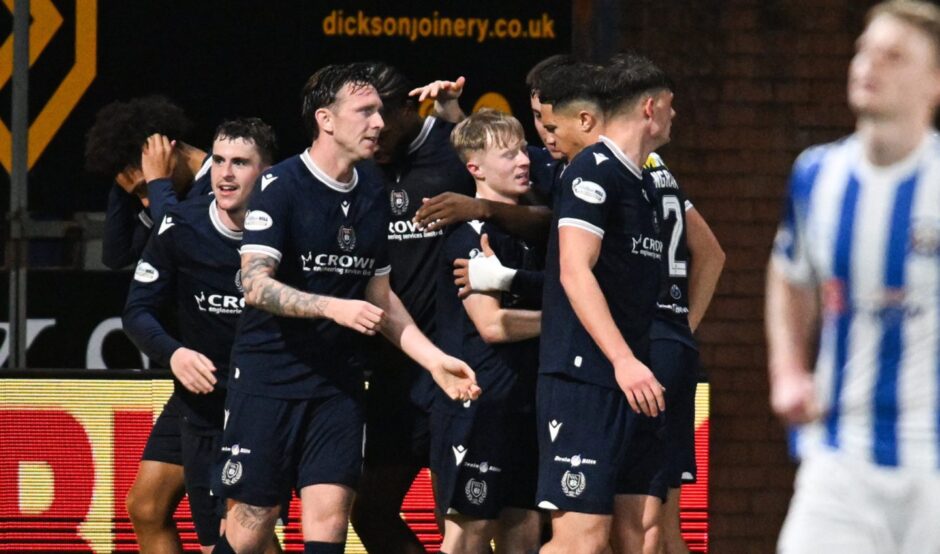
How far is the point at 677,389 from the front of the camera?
7.02 m

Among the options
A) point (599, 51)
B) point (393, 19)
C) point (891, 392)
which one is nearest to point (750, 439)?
point (599, 51)

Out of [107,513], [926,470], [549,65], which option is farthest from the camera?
[107,513]

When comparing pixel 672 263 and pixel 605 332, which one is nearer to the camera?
pixel 605 332

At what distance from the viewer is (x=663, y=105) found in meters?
6.64

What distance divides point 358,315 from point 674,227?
5.00 feet

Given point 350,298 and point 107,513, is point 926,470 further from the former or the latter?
point 107,513

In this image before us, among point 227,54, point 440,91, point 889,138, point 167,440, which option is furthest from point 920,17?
point 227,54

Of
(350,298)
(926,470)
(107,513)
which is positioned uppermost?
(350,298)

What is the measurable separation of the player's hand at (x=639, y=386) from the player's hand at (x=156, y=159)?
275cm

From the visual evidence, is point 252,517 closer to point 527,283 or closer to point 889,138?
point 527,283

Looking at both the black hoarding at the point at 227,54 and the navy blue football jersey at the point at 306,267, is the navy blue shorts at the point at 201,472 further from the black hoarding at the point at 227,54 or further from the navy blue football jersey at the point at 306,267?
the black hoarding at the point at 227,54

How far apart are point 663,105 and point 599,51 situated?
257cm

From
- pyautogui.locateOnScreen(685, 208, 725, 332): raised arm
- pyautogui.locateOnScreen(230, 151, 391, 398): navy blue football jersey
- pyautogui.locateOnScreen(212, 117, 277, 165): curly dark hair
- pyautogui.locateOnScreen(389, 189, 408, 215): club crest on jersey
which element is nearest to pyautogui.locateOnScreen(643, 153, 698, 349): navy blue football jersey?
pyautogui.locateOnScreen(685, 208, 725, 332): raised arm

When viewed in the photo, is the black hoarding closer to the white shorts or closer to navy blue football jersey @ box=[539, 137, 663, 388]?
navy blue football jersey @ box=[539, 137, 663, 388]
